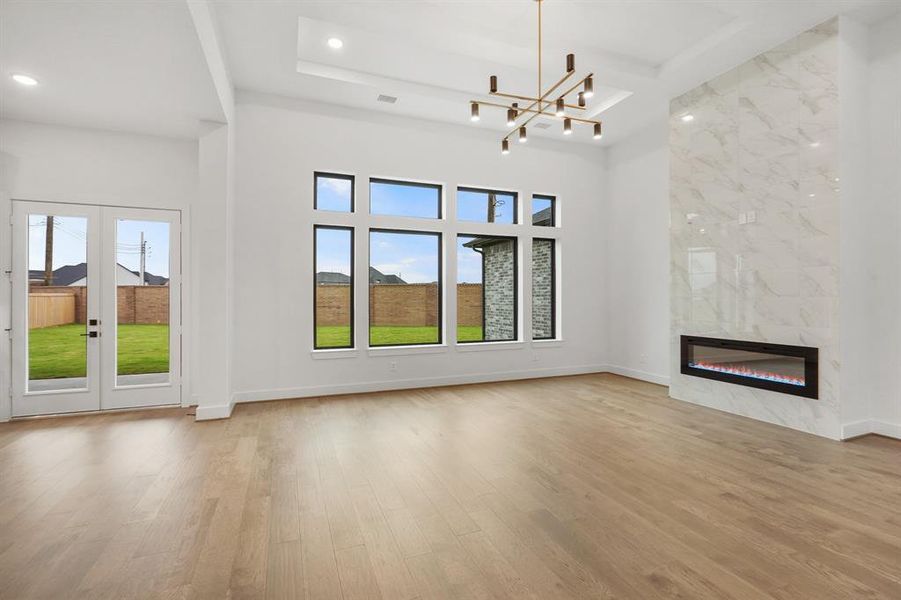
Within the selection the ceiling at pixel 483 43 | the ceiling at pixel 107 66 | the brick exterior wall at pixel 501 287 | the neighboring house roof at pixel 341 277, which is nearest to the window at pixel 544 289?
the brick exterior wall at pixel 501 287

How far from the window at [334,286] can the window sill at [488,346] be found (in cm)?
170

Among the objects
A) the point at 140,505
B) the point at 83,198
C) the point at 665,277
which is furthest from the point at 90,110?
the point at 665,277

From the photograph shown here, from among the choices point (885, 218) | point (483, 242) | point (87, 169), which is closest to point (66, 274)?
point (87, 169)

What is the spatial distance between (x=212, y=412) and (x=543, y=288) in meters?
5.23

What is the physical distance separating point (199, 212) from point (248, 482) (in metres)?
3.12

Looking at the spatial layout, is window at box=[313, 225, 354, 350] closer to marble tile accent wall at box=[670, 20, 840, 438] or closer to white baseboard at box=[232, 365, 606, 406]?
white baseboard at box=[232, 365, 606, 406]

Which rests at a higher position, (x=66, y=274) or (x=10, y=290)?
(x=66, y=274)

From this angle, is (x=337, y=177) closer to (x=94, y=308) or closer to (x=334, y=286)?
(x=334, y=286)

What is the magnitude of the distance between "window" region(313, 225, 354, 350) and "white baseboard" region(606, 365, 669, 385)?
450cm

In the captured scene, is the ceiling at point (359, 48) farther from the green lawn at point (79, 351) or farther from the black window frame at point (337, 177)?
the green lawn at point (79, 351)

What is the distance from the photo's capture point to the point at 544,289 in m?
7.46

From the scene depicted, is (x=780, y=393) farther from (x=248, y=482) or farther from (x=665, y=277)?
(x=248, y=482)

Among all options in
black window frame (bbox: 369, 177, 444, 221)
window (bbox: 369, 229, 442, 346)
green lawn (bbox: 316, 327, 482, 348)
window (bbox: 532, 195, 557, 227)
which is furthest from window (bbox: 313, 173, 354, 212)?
window (bbox: 532, 195, 557, 227)

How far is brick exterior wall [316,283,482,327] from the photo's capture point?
240 inches
